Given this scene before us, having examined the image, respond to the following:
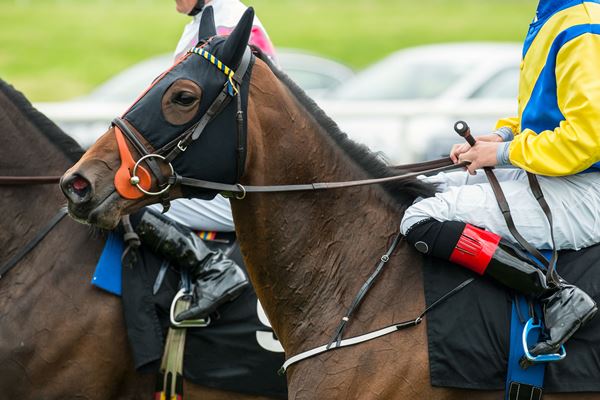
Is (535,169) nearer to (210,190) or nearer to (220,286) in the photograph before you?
(210,190)

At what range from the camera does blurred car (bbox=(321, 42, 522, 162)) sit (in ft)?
34.3

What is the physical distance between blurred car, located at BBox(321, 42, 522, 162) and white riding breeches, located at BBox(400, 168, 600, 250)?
21.2ft

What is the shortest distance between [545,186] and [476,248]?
401mm

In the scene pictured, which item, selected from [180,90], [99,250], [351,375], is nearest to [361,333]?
[351,375]

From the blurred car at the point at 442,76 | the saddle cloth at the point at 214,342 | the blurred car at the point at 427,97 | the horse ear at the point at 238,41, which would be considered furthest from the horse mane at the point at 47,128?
the blurred car at the point at 442,76

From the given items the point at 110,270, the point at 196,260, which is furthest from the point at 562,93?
the point at 110,270

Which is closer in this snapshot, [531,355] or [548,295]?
[531,355]

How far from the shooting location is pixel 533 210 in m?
3.72

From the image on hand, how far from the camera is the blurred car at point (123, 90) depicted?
986 centimetres

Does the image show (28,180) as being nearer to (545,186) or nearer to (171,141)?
(171,141)

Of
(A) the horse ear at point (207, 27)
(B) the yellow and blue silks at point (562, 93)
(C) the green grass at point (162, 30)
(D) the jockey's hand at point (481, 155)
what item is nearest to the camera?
(B) the yellow and blue silks at point (562, 93)

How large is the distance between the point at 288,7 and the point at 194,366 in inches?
1196

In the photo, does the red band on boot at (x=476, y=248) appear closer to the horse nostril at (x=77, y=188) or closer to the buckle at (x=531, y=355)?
the buckle at (x=531, y=355)

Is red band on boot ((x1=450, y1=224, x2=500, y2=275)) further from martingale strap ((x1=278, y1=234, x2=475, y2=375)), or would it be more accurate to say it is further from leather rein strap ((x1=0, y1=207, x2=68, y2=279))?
leather rein strap ((x1=0, y1=207, x2=68, y2=279))
